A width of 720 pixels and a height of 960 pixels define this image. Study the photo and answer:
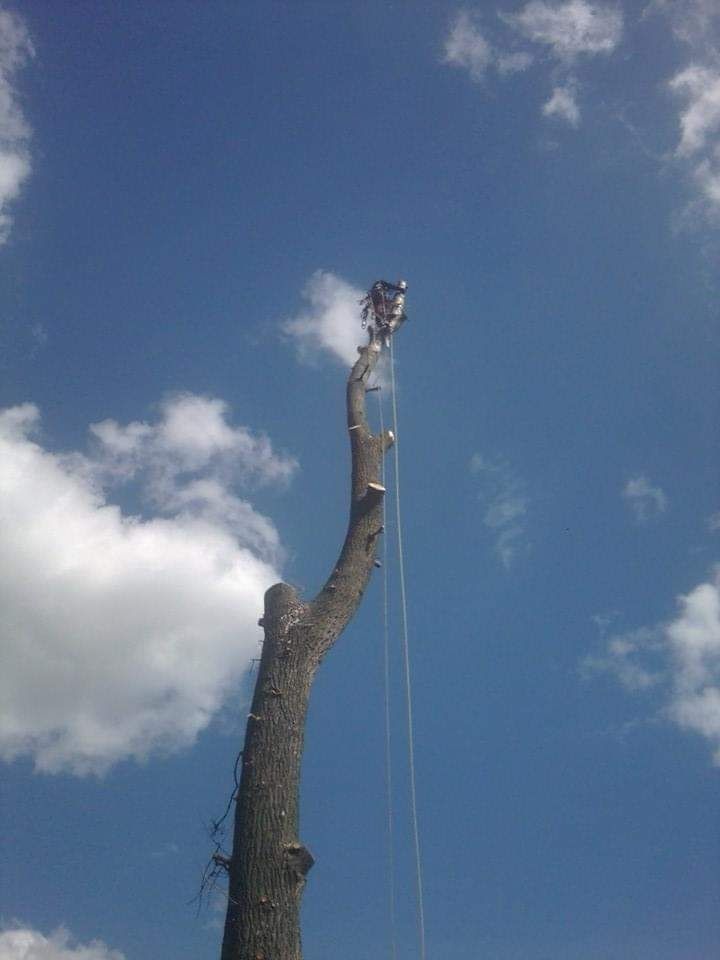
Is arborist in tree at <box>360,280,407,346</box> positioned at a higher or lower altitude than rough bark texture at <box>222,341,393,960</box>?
higher

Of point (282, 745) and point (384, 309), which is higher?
point (384, 309)

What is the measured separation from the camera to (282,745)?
14.6ft

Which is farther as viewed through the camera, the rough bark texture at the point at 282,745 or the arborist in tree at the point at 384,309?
the arborist in tree at the point at 384,309

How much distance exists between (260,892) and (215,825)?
690mm

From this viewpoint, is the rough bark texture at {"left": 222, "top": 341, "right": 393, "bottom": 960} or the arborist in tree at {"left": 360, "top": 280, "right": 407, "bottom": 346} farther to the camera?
the arborist in tree at {"left": 360, "top": 280, "right": 407, "bottom": 346}

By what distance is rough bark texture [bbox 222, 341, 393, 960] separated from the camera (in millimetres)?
3826

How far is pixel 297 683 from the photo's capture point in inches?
186

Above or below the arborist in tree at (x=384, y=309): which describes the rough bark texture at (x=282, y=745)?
below

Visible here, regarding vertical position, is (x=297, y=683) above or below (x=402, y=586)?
below

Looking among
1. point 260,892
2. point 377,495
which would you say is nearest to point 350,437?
point 377,495

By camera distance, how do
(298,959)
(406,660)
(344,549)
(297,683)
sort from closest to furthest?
(298,959) < (297,683) < (344,549) < (406,660)

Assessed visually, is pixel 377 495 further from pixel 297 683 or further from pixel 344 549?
pixel 297 683

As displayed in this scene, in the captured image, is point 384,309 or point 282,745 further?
point 384,309

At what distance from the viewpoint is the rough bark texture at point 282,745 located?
12.6ft
